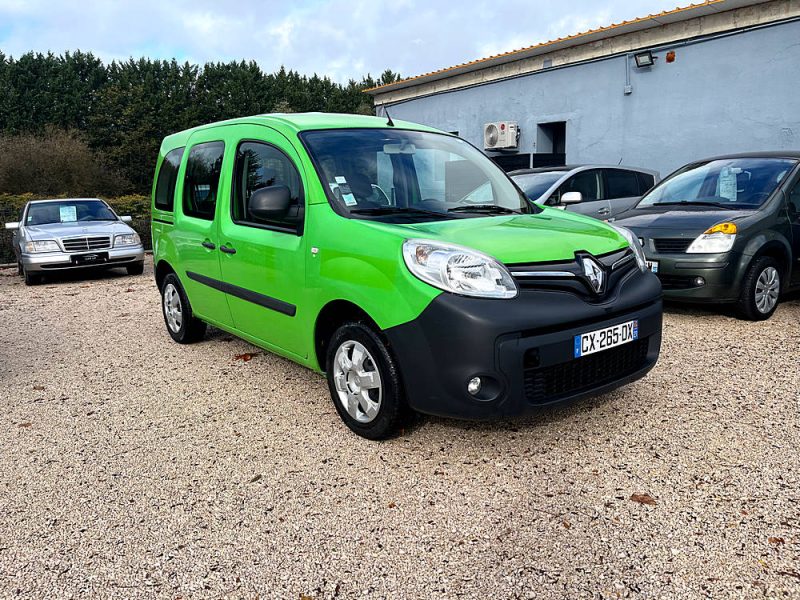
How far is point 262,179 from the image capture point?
4.33 m

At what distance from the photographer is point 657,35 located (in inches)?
508

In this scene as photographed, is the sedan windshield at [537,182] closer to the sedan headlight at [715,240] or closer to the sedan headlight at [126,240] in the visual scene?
the sedan headlight at [715,240]

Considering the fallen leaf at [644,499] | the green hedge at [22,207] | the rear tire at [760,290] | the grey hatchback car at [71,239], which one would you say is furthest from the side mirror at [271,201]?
the green hedge at [22,207]

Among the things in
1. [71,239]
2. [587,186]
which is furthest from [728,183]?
[71,239]

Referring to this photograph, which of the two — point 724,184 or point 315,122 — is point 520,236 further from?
point 724,184

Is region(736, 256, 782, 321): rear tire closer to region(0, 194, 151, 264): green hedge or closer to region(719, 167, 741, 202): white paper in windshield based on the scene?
region(719, 167, 741, 202): white paper in windshield

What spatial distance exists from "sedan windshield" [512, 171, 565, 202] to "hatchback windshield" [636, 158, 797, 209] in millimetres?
1757

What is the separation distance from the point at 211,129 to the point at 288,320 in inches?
77.2

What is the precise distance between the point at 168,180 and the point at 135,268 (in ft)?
20.4

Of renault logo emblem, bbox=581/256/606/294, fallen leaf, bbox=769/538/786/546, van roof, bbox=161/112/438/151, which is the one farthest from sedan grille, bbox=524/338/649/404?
van roof, bbox=161/112/438/151

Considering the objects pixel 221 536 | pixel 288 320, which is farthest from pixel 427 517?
pixel 288 320

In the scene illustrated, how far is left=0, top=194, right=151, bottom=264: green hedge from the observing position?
45.8ft

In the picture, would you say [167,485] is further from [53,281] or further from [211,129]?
[53,281]

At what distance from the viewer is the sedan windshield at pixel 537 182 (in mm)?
8961
